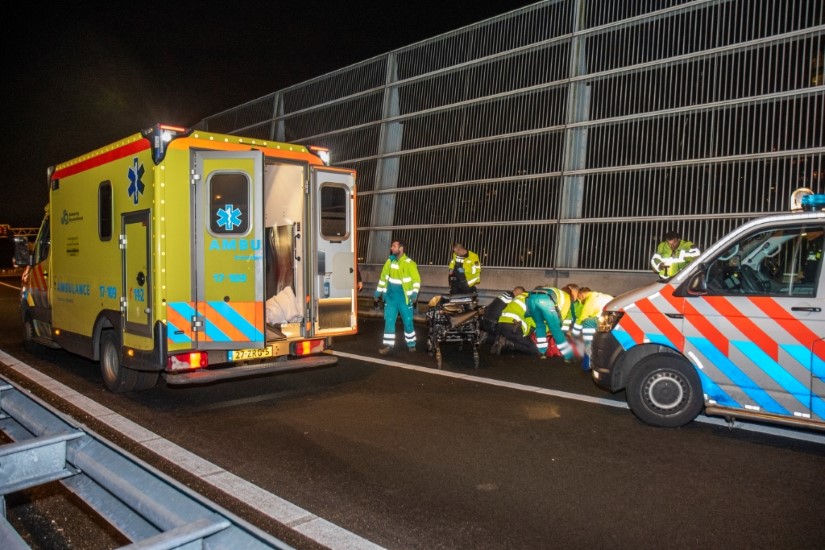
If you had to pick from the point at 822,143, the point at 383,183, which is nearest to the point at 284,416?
the point at 822,143

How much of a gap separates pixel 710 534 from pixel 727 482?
38.2 inches

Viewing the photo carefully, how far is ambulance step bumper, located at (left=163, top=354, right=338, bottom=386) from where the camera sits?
6820 mm

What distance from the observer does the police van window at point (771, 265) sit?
5418 millimetres

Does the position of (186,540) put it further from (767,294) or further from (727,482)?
(767,294)

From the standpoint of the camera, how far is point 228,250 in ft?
23.4

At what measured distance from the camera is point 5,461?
9.36 ft

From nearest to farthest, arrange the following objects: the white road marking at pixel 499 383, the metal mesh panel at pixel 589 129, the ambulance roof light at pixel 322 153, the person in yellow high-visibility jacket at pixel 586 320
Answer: the white road marking at pixel 499 383, the ambulance roof light at pixel 322 153, the person in yellow high-visibility jacket at pixel 586 320, the metal mesh panel at pixel 589 129

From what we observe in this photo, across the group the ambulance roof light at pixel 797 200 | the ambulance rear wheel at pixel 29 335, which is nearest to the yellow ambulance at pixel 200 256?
the ambulance rear wheel at pixel 29 335

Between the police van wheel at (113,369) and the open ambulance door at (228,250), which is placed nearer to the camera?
the open ambulance door at (228,250)

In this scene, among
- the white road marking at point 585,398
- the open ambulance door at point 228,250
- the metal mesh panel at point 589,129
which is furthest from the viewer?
the metal mesh panel at point 589,129

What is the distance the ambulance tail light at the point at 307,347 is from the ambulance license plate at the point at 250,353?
299 mm

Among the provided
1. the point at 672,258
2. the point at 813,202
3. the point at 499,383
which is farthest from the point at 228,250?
the point at 672,258

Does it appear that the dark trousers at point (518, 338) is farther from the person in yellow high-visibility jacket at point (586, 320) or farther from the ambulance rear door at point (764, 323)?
the ambulance rear door at point (764, 323)

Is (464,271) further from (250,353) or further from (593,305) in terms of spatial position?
(250,353)
